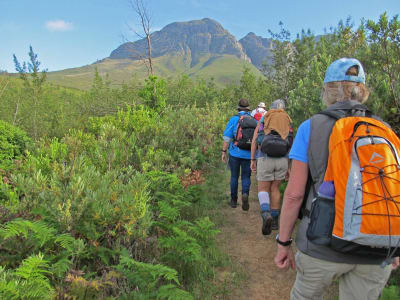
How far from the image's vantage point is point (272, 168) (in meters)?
4.55

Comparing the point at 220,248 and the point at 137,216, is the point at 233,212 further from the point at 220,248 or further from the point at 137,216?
the point at 137,216

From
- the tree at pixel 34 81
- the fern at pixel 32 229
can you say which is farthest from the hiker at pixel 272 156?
the tree at pixel 34 81

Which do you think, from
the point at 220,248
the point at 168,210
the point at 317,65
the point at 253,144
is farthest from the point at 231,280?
the point at 317,65

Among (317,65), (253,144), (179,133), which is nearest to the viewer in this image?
(253,144)

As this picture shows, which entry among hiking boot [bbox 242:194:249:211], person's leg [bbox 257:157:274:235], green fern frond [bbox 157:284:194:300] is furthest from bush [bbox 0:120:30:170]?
person's leg [bbox 257:157:274:235]

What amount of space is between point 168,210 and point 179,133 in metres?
4.65

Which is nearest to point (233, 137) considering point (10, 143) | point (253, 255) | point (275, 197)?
point (275, 197)

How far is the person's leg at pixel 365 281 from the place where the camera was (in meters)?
1.55

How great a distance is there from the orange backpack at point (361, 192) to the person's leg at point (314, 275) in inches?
7.0

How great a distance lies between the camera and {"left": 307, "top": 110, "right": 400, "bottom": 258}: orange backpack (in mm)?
1350

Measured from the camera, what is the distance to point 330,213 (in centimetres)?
151

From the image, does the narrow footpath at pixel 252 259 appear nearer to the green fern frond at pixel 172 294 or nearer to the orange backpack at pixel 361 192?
the green fern frond at pixel 172 294

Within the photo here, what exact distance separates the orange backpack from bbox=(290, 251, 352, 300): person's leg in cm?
18

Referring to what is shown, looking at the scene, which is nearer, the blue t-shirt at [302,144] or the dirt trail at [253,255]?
the blue t-shirt at [302,144]
